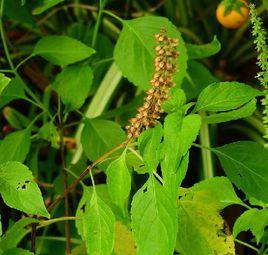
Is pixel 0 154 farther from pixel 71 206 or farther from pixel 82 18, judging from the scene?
pixel 82 18

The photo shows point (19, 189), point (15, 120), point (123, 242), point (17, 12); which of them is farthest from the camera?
point (15, 120)

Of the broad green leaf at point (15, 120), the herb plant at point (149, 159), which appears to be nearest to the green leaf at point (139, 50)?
the herb plant at point (149, 159)

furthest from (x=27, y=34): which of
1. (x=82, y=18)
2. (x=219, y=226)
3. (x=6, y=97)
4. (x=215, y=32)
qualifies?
(x=219, y=226)

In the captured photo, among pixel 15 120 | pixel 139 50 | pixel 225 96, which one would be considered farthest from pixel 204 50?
pixel 15 120

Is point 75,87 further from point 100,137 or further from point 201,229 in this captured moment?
point 201,229

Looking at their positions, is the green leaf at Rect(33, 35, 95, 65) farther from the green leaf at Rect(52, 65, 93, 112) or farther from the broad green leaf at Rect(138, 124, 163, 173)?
the broad green leaf at Rect(138, 124, 163, 173)

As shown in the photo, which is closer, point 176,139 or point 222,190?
point 176,139
